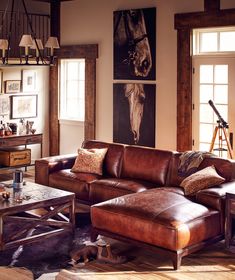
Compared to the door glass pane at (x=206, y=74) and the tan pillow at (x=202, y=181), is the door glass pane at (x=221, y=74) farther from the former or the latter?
the tan pillow at (x=202, y=181)

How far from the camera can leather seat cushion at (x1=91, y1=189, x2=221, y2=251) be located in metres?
4.73

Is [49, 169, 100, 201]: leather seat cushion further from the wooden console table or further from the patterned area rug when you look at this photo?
the wooden console table

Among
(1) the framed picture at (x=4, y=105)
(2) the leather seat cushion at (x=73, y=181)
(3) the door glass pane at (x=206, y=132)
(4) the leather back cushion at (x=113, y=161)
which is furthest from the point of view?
(1) the framed picture at (x=4, y=105)

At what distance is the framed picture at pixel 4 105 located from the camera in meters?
9.17

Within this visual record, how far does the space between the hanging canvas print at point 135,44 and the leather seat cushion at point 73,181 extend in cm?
235

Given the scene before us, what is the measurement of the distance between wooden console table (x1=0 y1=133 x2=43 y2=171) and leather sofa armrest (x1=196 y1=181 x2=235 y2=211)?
4.25 metres

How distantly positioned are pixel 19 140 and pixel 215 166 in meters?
4.04

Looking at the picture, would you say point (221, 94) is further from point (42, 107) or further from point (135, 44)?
point (42, 107)

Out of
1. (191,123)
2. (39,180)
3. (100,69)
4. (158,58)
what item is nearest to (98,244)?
(39,180)

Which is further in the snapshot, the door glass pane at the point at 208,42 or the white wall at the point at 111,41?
the white wall at the point at 111,41

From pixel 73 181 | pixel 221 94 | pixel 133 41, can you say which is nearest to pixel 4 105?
pixel 133 41

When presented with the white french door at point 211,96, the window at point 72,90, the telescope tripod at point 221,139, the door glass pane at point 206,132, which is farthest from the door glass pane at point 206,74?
the window at point 72,90

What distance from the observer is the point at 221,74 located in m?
7.64

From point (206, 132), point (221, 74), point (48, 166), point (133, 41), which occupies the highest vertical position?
point (133, 41)
